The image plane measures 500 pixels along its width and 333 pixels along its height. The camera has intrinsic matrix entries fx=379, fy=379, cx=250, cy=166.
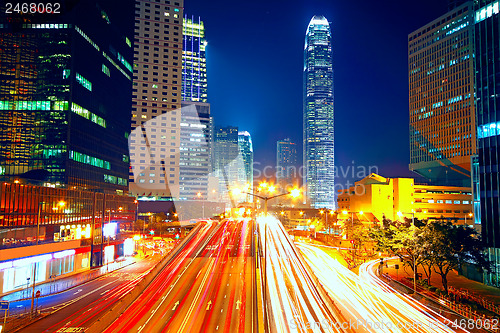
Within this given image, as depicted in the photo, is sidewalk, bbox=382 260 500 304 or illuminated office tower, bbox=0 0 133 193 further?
illuminated office tower, bbox=0 0 133 193

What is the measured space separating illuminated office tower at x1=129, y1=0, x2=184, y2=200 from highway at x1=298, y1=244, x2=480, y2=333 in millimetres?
126411

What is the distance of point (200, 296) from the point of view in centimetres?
3341

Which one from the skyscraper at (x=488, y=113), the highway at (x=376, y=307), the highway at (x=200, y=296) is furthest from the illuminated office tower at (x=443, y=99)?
the highway at (x=200, y=296)

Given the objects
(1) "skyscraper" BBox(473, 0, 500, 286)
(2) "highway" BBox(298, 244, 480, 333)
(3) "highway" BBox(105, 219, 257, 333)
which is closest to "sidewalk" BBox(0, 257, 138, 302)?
(3) "highway" BBox(105, 219, 257, 333)

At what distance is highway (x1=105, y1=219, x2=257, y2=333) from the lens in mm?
26203

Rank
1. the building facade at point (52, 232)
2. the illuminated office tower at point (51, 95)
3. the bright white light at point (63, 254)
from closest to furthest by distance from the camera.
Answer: the building facade at point (52, 232) < the bright white light at point (63, 254) < the illuminated office tower at point (51, 95)

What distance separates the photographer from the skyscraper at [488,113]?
159 ft

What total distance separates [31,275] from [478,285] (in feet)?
175

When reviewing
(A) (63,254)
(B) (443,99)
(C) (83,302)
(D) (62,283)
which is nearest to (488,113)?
(C) (83,302)

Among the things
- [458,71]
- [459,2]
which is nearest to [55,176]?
[458,71]

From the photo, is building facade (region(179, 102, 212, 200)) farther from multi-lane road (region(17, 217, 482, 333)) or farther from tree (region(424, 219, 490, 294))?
tree (region(424, 219, 490, 294))

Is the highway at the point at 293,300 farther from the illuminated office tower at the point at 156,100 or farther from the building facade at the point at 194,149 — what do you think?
the building facade at the point at 194,149

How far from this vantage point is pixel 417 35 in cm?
17562

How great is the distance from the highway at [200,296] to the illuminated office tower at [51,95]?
43591 mm
